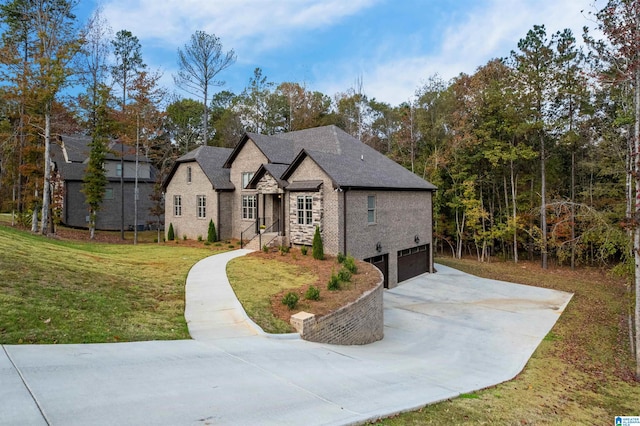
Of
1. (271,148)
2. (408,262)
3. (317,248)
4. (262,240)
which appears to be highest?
(271,148)

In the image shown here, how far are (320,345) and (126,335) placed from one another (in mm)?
4189

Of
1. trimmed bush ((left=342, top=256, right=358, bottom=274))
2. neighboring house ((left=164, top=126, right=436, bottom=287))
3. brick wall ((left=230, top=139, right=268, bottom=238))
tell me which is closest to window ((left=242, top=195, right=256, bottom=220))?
neighboring house ((left=164, top=126, right=436, bottom=287))

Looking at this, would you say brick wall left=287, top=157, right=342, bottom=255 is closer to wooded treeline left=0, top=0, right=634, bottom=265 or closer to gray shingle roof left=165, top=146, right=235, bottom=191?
gray shingle roof left=165, top=146, right=235, bottom=191

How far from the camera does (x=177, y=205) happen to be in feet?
86.5

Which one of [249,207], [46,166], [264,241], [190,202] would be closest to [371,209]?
[264,241]

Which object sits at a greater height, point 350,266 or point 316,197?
point 316,197

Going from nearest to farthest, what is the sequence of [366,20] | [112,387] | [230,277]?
[112,387], [230,277], [366,20]

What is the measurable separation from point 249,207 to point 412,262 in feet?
33.8

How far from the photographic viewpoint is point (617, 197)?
2592cm

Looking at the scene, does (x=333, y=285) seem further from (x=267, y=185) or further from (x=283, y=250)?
(x=267, y=185)

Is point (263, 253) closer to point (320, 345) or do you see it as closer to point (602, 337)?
point (320, 345)

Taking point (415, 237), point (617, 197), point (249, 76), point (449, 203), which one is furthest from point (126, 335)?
point (249, 76)

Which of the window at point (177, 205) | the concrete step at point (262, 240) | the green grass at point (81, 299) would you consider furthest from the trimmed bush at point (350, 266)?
the window at point (177, 205)

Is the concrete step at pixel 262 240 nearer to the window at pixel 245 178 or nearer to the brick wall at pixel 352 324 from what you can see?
the window at pixel 245 178
